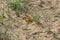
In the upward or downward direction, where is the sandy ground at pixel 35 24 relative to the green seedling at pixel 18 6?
downward

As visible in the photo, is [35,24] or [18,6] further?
[18,6]

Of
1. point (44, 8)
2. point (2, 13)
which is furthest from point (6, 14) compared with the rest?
point (44, 8)

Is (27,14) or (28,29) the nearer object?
(28,29)

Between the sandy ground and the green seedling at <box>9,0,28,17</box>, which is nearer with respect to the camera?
the sandy ground

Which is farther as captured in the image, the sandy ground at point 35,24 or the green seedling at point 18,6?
the green seedling at point 18,6

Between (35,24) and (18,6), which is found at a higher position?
(18,6)

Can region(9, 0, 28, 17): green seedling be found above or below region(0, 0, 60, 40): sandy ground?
above

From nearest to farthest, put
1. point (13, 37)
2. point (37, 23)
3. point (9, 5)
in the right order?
1. point (13, 37)
2. point (37, 23)
3. point (9, 5)

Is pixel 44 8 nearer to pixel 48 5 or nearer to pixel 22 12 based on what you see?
pixel 48 5
